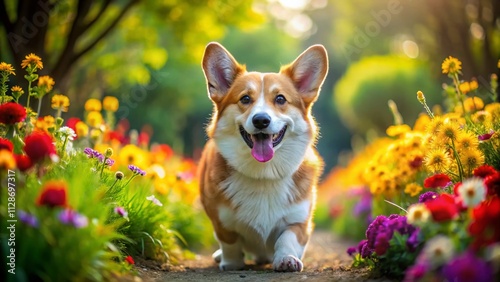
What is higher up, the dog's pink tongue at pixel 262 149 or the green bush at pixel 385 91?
the green bush at pixel 385 91

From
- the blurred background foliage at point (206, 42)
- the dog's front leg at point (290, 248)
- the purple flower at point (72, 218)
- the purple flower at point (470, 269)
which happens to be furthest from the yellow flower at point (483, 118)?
the blurred background foliage at point (206, 42)

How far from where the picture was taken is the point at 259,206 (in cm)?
→ 375

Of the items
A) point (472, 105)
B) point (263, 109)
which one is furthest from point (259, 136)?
point (472, 105)

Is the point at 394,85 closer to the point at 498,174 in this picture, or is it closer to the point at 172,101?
the point at 172,101

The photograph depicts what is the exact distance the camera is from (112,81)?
31.8ft

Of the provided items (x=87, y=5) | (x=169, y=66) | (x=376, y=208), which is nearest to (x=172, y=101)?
(x=169, y=66)

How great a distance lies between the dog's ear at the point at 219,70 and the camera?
405 centimetres

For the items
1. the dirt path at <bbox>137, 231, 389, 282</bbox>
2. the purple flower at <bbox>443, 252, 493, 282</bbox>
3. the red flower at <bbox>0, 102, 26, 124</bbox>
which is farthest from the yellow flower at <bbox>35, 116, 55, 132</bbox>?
the purple flower at <bbox>443, 252, 493, 282</bbox>

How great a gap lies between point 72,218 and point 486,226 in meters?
1.59

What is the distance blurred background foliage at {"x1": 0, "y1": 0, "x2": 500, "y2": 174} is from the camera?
6.54m

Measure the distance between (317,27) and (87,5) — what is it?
2519 cm

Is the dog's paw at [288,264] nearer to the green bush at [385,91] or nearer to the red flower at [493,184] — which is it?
the red flower at [493,184]

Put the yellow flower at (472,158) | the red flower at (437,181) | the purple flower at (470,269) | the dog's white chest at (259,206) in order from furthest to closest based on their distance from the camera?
the dog's white chest at (259,206), the yellow flower at (472,158), the red flower at (437,181), the purple flower at (470,269)

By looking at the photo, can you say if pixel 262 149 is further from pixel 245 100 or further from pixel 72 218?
pixel 72 218
